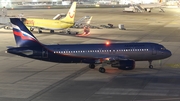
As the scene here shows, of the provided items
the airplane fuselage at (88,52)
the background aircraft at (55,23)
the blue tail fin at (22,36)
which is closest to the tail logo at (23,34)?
the blue tail fin at (22,36)

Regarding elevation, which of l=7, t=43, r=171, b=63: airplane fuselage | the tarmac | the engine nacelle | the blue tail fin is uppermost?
the blue tail fin

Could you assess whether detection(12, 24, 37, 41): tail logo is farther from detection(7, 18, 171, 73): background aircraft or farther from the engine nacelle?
the engine nacelle

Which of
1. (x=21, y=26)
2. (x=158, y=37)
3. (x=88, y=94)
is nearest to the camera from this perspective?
(x=88, y=94)

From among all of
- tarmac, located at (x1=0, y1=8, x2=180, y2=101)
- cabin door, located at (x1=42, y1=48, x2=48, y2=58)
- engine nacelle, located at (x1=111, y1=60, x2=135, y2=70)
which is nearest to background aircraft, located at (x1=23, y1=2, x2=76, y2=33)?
tarmac, located at (x1=0, y1=8, x2=180, y2=101)

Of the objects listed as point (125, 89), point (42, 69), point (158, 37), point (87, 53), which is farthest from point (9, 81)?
point (158, 37)

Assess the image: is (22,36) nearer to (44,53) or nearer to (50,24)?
(44,53)

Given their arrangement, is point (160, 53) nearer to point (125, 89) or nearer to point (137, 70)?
point (137, 70)

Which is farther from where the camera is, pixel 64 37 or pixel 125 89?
pixel 64 37

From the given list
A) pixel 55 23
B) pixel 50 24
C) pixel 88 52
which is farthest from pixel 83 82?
pixel 50 24

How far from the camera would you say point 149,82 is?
41.8 metres

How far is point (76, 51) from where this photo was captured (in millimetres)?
47219

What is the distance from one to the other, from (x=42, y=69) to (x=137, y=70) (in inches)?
486

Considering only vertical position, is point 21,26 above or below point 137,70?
above

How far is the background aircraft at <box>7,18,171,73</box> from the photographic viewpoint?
152ft
